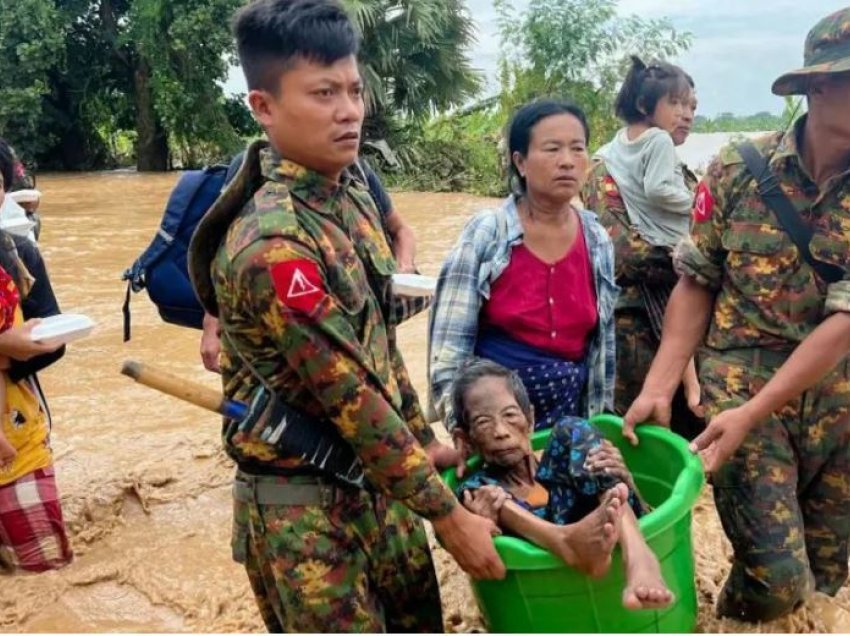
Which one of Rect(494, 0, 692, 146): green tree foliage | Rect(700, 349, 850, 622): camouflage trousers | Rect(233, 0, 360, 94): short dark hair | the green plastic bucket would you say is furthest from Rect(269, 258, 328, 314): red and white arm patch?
Rect(494, 0, 692, 146): green tree foliage

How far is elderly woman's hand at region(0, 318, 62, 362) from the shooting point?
317cm

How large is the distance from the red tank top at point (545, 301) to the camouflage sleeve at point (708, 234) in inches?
12.2

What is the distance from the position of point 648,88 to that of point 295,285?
2.67m

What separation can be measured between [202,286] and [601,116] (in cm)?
1492

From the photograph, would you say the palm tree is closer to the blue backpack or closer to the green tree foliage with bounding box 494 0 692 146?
the green tree foliage with bounding box 494 0 692 146

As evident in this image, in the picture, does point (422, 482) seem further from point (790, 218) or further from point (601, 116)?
point (601, 116)

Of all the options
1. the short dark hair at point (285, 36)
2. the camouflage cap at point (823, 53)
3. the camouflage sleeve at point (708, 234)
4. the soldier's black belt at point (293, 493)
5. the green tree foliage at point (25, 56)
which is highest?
the green tree foliage at point (25, 56)

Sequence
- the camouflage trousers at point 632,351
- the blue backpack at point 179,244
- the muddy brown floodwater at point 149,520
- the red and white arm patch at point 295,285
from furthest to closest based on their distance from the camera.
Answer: the camouflage trousers at point 632,351 → the muddy brown floodwater at point 149,520 → the blue backpack at point 179,244 → the red and white arm patch at point 295,285

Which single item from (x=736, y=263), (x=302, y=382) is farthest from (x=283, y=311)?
(x=736, y=263)

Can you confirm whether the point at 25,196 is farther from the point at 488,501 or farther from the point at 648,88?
the point at 488,501

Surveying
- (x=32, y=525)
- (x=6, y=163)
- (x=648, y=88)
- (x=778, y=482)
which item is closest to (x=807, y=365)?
(x=778, y=482)

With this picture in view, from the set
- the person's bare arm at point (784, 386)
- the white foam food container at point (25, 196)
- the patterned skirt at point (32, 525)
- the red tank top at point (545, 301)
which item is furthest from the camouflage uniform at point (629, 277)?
the white foam food container at point (25, 196)

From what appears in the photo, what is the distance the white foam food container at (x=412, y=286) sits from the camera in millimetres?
2205

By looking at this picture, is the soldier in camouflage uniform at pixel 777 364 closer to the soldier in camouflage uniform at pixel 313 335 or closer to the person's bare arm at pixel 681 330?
the person's bare arm at pixel 681 330
